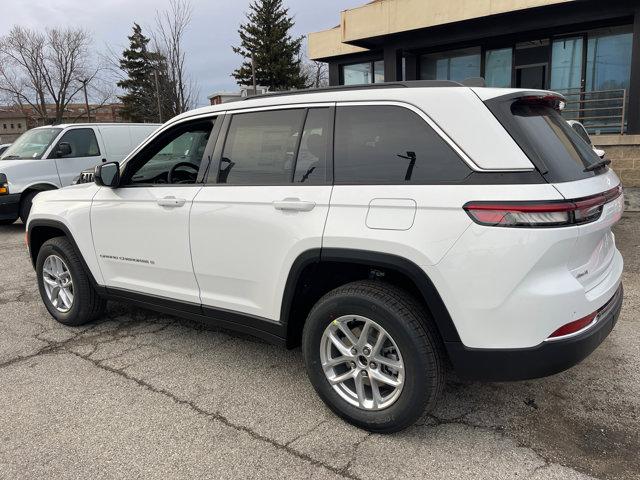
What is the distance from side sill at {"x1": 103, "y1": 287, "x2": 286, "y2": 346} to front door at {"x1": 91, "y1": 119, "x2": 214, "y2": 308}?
5 centimetres

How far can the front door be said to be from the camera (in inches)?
139

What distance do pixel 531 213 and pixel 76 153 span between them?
9.79 metres

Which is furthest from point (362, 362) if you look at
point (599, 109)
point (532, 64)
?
point (532, 64)

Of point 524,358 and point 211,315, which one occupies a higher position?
point 524,358

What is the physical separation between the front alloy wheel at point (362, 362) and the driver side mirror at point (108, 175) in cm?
207

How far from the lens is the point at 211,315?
3.48 meters

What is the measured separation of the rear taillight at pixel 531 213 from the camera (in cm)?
225

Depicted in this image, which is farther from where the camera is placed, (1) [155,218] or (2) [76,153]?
(2) [76,153]

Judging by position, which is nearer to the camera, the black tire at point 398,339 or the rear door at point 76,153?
the black tire at point 398,339

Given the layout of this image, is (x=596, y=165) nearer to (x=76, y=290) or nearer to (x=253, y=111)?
(x=253, y=111)

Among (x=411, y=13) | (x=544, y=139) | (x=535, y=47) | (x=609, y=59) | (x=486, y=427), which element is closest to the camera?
(x=544, y=139)

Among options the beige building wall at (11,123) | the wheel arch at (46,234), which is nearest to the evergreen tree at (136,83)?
the wheel arch at (46,234)

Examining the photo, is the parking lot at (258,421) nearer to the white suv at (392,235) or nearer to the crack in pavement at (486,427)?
the crack in pavement at (486,427)

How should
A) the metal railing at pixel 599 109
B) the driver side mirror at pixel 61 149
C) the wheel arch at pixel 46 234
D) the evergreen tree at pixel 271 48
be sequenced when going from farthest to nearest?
the evergreen tree at pixel 271 48 → the metal railing at pixel 599 109 → the driver side mirror at pixel 61 149 → the wheel arch at pixel 46 234
